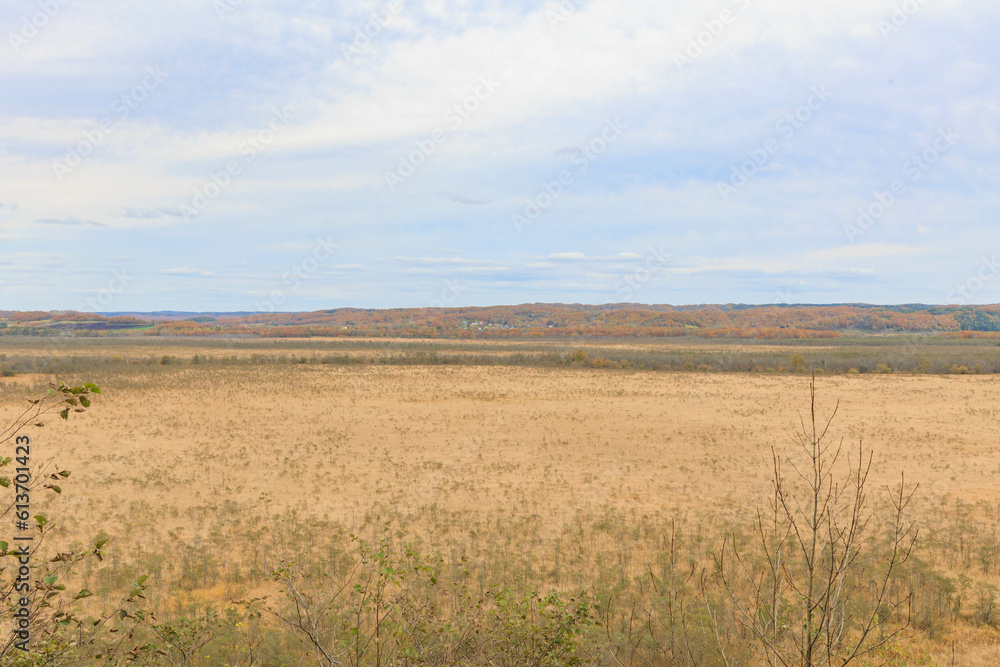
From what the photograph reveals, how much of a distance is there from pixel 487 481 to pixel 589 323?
5148 inches

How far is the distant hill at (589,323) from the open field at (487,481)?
293 ft

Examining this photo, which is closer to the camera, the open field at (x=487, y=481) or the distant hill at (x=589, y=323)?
the open field at (x=487, y=481)

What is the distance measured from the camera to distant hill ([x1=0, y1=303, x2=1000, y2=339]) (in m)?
120

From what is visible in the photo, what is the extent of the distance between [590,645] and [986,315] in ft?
543

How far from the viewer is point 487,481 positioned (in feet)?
46.3

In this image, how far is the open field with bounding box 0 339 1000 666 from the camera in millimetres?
8312

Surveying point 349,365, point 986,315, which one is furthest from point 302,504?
point 986,315

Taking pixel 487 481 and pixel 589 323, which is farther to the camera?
pixel 589 323

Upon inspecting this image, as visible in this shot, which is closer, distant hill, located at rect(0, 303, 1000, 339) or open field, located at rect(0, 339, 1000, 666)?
open field, located at rect(0, 339, 1000, 666)

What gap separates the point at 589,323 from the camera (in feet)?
469

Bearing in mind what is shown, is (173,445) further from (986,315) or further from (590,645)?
(986,315)

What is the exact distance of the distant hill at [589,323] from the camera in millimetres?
119500

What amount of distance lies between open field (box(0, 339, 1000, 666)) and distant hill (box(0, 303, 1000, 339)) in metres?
89.2

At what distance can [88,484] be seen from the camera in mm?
13266
